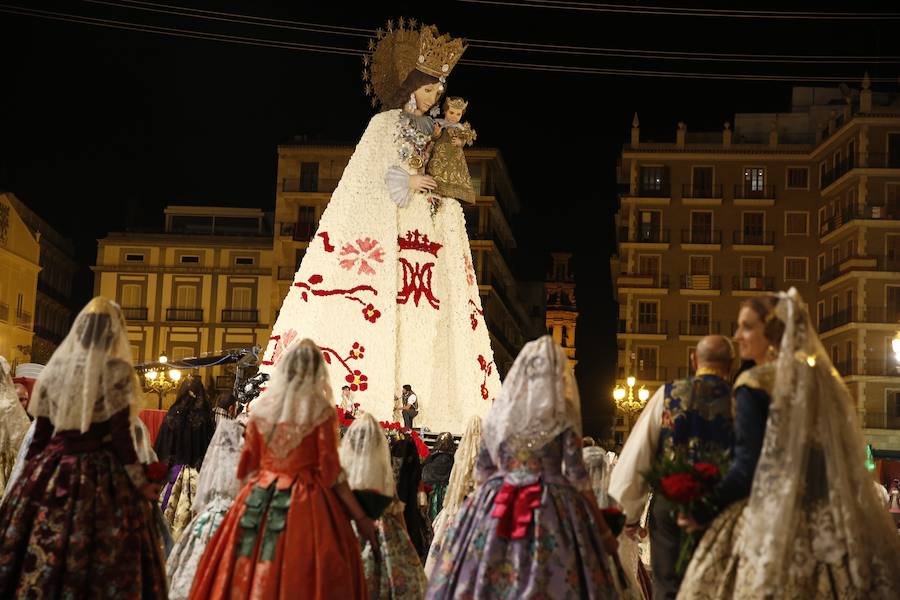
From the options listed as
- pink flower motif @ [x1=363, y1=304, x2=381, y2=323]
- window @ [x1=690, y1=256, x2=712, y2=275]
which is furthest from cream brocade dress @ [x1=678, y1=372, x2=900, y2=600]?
window @ [x1=690, y1=256, x2=712, y2=275]

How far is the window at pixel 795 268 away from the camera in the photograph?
186 feet

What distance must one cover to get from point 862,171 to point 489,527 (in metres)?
48.8

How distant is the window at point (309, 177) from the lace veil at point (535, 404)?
164 feet

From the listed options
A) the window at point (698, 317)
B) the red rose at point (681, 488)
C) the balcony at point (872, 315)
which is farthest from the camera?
the window at point (698, 317)

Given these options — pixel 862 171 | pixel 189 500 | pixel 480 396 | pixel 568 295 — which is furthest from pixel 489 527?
pixel 568 295

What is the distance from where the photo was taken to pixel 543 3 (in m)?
21.2

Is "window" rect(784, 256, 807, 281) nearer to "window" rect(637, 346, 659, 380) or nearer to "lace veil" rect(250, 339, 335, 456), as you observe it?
"window" rect(637, 346, 659, 380)

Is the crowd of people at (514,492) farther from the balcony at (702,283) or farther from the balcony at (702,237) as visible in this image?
the balcony at (702,237)

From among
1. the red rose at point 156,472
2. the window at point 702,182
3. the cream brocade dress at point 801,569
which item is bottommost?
the cream brocade dress at point 801,569

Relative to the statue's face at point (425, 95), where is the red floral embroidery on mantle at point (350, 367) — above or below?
below

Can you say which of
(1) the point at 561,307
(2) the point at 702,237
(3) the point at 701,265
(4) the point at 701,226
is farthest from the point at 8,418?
(1) the point at 561,307

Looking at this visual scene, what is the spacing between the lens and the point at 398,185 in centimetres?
1661

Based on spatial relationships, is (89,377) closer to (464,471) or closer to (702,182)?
(464,471)

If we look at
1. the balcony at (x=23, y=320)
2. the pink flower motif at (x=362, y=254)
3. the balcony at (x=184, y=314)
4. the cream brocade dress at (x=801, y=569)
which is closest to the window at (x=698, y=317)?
the balcony at (x=184, y=314)
